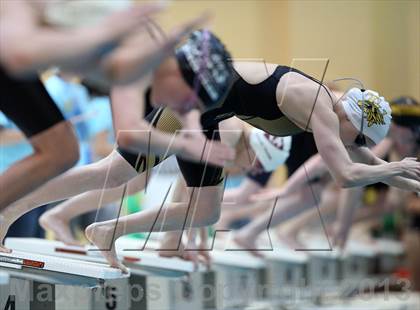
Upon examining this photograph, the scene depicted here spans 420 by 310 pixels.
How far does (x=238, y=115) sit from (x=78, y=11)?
1279mm

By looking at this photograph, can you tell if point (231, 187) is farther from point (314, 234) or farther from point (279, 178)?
point (314, 234)

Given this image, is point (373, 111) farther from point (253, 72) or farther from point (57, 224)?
point (57, 224)

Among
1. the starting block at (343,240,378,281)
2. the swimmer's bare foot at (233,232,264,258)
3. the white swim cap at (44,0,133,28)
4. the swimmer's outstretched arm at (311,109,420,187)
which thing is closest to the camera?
the white swim cap at (44,0,133,28)

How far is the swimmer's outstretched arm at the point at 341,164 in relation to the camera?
3455mm

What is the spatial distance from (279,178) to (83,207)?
3.66 m

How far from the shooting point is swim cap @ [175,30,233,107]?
9.11 feet

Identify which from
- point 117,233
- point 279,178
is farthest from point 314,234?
point 117,233

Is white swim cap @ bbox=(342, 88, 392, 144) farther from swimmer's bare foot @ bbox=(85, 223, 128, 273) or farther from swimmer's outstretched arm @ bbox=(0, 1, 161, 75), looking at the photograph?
swimmer's outstretched arm @ bbox=(0, 1, 161, 75)

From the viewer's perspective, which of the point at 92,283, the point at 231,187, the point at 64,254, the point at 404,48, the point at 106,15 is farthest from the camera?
the point at 231,187

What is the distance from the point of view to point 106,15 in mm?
2576

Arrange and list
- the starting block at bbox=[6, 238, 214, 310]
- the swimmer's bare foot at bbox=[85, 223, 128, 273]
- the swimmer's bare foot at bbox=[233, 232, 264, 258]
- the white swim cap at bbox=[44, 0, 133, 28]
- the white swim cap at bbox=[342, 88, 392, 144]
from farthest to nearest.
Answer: the swimmer's bare foot at bbox=[233, 232, 264, 258], the starting block at bbox=[6, 238, 214, 310], the swimmer's bare foot at bbox=[85, 223, 128, 273], the white swim cap at bbox=[342, 88, 392, 144], the white swim cap at bbox=[44, 0, 133, 28]

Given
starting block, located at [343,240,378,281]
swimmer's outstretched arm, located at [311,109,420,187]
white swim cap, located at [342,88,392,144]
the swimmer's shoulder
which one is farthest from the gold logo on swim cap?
starting block, located at [343,240,378,281]

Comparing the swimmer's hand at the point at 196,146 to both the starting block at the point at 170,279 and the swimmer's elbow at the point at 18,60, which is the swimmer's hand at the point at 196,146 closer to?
the swimmer's elbow at the point at 18,60

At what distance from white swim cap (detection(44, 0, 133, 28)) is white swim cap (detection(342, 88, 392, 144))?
129 cm
